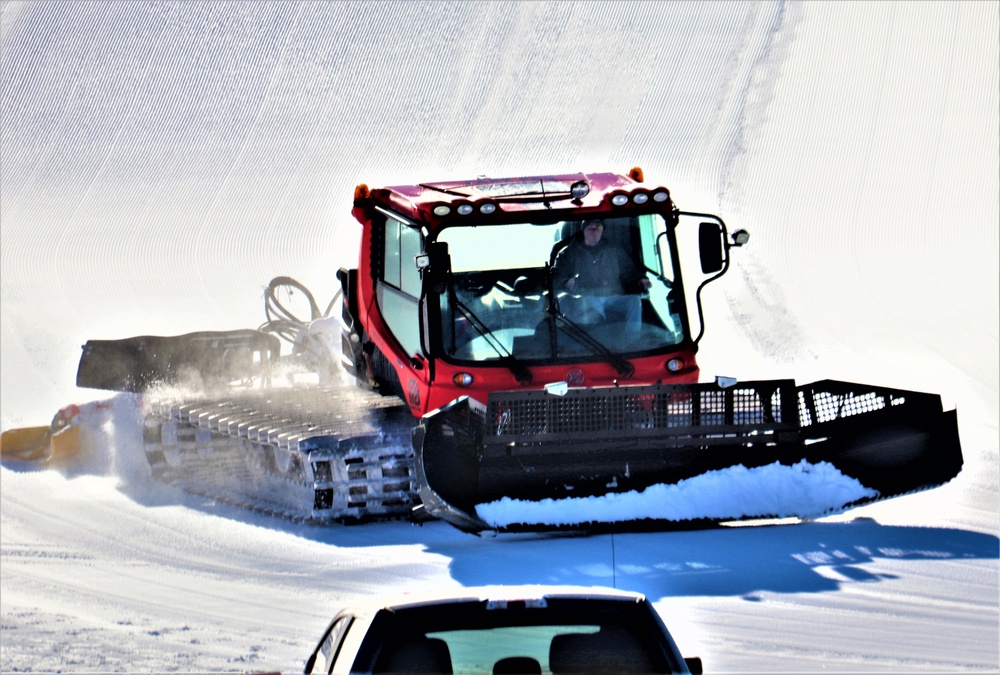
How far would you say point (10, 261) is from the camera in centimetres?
2400

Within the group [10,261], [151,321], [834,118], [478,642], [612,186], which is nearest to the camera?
[478,642]

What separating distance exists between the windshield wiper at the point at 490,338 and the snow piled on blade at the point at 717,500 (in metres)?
1.08

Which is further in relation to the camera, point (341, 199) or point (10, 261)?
point (341, 199)

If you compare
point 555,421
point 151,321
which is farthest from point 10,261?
point 555,421

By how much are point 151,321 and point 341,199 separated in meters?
5.90

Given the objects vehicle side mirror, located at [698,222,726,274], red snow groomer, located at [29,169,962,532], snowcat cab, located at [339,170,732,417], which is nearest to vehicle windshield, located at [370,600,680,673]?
red snow groomer, located at [29,169,962,532]

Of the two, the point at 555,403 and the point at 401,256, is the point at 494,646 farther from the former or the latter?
the point at 401,256

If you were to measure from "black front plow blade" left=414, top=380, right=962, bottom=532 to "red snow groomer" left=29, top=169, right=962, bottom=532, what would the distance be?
0.5 inches

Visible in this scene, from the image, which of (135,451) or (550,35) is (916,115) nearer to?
(550,35)

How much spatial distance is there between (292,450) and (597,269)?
2233mm

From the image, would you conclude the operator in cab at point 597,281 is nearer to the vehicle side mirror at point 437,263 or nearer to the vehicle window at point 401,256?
the vehicle side mirror at point 437,263

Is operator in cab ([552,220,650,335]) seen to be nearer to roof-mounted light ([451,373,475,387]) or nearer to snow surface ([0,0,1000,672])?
roof-mounted light ([451,373,475,387])

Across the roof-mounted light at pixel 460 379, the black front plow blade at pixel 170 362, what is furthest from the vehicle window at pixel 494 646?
Answer: the black front plow blade at pixel 170 362

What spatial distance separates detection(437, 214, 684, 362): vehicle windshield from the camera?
10273 mm
